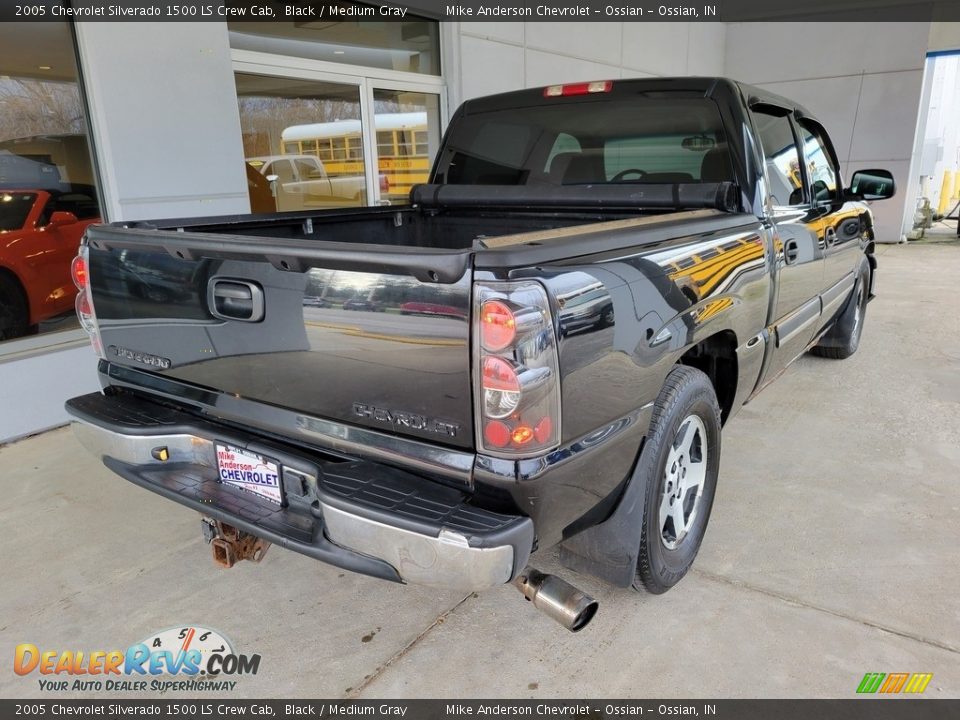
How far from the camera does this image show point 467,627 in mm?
2447

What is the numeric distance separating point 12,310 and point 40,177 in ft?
2.93

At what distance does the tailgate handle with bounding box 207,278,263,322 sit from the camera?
202cm

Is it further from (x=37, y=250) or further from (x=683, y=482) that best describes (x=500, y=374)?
(x=37, y=250)

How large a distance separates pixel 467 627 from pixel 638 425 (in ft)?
3.26

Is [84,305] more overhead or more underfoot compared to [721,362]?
more overhead

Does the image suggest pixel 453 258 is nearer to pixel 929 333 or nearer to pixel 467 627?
pixel 467 627

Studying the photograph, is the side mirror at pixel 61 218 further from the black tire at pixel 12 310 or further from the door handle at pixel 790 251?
the door handle at pixel 790 251

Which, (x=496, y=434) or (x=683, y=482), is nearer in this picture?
(x=496, y=434)

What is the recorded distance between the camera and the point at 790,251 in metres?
3.25

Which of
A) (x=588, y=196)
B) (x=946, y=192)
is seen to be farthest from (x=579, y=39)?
(x=946, y=192)

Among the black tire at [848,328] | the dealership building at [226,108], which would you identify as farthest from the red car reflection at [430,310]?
the black tire at [848,328]

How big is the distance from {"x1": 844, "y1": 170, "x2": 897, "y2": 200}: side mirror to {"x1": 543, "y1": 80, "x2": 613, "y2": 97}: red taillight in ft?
6.73

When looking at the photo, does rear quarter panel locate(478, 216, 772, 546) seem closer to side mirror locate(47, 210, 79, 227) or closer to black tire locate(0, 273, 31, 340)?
black tire locate(0, 273, 31, 340)
